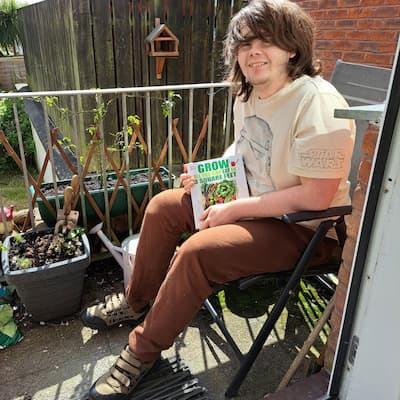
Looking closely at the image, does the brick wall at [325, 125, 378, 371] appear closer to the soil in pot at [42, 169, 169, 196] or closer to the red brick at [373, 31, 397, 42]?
the soil in pot at [42, 169, 169, 196]

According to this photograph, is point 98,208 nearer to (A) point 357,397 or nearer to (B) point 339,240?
(B) point 339,240

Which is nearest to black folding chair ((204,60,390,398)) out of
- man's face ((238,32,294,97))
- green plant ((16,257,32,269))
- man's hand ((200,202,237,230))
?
man's hand ((200,202,237,230))

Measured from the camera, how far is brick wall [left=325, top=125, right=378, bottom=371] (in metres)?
1.12

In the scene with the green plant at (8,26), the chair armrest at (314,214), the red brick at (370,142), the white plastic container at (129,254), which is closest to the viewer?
the red brick at (370,142)

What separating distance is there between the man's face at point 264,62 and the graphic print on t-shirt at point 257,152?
0.15 metres

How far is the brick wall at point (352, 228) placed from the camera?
112cm

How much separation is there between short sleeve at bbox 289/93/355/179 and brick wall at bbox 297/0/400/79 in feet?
6.26

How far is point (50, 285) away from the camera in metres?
1.84

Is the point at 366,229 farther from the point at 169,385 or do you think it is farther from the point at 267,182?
the point at 169,385

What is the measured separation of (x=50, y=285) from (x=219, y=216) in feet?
2.98

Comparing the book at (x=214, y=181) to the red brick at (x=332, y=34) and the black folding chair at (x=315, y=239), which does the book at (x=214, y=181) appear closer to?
the black folding chair at (x=315, y=239)

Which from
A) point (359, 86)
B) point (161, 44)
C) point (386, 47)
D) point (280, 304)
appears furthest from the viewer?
point (161, 44)

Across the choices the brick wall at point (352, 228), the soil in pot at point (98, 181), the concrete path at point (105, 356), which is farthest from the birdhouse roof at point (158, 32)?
the brick wall at point (352, 228)

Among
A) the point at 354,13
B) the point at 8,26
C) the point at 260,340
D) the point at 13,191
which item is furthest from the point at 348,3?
the point at 8,26
